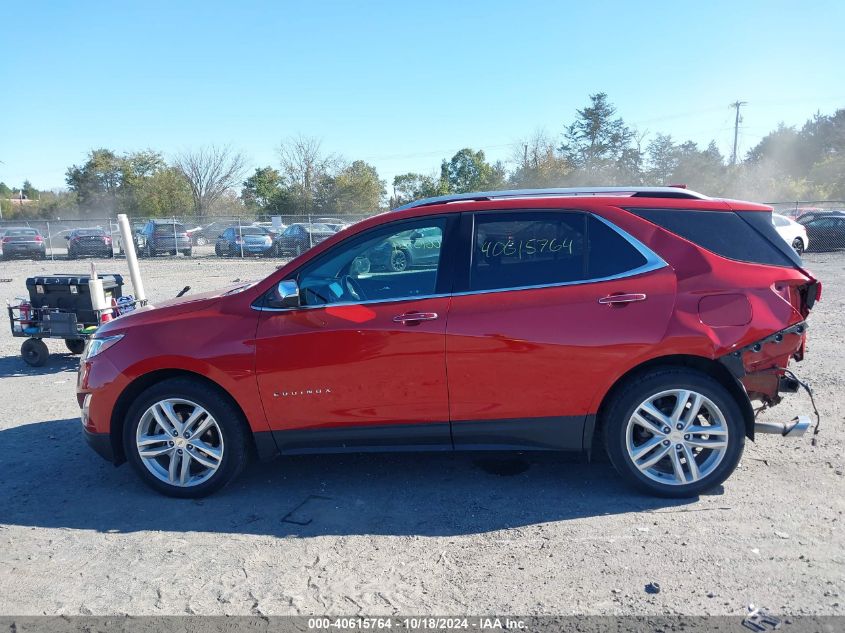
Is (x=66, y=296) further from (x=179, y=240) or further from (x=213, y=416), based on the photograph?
(x=179, y=240)

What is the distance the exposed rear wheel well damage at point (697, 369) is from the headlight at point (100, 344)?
3.20 meters

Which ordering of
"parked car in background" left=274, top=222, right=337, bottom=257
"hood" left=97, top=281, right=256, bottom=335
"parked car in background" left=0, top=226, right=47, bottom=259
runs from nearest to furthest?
"hood" left=97, top=281, right=256, bottom=335 < "parked car in background" left=274, top=222, right=337, bottom=257 < "parked car in background" left=0, top=226, right=47, bottom=259

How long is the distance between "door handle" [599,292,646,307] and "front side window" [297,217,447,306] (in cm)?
107

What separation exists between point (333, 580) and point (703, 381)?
2.47m

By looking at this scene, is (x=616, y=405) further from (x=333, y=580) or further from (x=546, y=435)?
(x=333, y=580)

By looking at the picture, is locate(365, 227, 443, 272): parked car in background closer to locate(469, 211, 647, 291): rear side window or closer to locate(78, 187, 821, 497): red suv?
locate(78, 187, 821, 497): red suv

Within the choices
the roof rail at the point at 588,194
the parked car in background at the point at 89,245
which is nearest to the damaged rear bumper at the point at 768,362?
the roof rail at the point at 588,194

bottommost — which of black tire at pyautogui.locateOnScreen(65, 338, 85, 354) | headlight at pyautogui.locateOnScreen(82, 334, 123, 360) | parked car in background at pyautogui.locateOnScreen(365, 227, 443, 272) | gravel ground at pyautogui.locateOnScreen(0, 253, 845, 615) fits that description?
gravel ground at pyautogui.locateOnScreen(0, 253, 845, 615)

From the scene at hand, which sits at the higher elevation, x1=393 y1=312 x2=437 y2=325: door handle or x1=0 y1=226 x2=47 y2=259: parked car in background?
x1=0 y1=226 x2=47 y2=259: parked car in background

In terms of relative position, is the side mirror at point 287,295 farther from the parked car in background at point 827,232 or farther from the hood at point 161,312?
the parked car in background at point 827,232

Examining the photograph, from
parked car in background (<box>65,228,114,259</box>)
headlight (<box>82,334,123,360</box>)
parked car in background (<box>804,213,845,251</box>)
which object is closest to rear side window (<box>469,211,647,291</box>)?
headlight (<box>82,334,123,360</box>)

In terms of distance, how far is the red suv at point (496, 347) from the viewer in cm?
387

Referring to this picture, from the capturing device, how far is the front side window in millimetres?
4105

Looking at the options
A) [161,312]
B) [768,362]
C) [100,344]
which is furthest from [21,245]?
[768,362]
